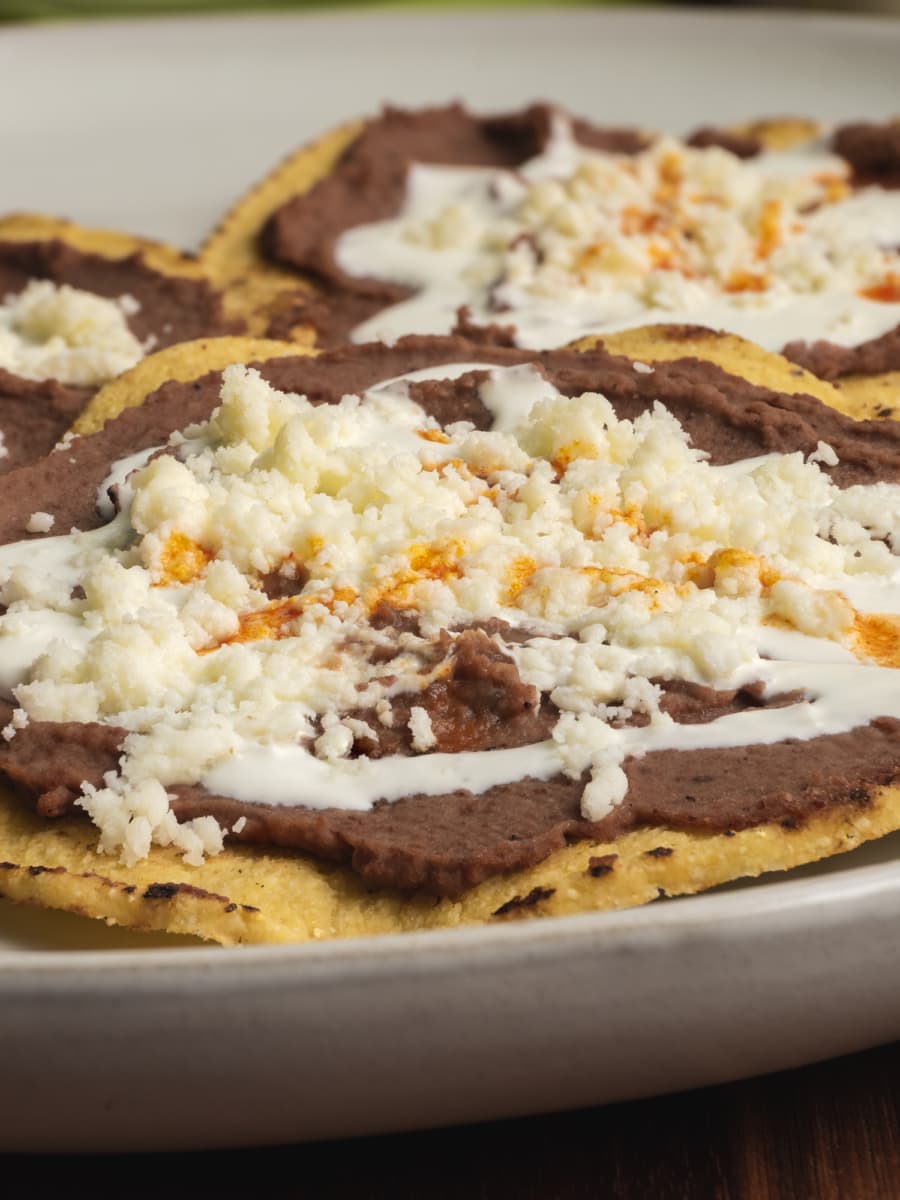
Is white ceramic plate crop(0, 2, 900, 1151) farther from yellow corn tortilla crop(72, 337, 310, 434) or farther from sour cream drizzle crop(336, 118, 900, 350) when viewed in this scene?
sour cream drizzle crop(336, 118, 900, 350)

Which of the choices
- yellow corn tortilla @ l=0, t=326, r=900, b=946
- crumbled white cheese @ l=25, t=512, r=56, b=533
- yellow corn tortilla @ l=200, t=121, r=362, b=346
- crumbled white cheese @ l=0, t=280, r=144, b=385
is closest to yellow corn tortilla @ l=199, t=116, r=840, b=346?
yellow corn tortilla @ l=200, t=121, r=362, b=346

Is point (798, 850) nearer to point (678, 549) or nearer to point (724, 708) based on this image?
point (724, 708)

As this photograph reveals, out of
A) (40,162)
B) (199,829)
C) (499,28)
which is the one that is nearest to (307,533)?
(199,829)

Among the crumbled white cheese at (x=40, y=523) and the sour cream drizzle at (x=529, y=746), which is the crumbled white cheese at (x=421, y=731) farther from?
the crumbled white cheese at (x=40, y=523)

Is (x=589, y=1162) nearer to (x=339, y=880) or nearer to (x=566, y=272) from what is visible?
(x=339, y=880)

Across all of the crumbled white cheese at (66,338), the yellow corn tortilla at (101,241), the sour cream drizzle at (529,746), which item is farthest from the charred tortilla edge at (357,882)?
the yellow corn tortilla at (101,241)

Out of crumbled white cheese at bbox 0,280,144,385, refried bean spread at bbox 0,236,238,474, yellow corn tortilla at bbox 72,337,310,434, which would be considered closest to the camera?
yellow corn tortilla at bbox 72,337,310,434
